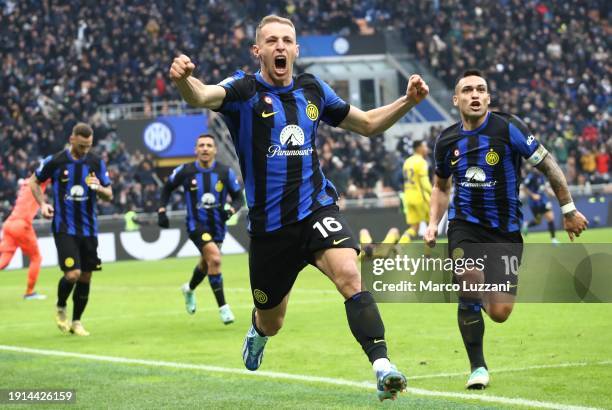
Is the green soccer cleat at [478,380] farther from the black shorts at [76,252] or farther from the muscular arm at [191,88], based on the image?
the black shorts at [76,252]

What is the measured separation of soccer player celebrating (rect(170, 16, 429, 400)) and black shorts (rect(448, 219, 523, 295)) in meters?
1.72

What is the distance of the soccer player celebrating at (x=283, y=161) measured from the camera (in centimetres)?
662

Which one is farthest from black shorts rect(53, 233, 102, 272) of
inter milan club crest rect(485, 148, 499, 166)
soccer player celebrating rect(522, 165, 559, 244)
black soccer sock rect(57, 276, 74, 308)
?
soccer player celebrating rect(522, 165, 559, 244)

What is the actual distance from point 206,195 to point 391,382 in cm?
868

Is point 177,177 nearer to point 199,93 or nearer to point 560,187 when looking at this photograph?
point 560,187

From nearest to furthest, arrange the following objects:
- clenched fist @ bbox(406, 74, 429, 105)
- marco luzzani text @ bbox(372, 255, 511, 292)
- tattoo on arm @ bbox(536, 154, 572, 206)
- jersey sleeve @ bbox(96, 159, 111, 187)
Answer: clenched fist @ bbox(406, 74, 429, 105)
tattoo on arm @ bbox(536, 154, 572, 206)
marco luzzani text @ bbox(372, 255, 511, 292)
jersey sleeve @ bbox(96, 159, 111, 187)

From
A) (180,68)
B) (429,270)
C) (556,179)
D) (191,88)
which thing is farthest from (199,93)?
(429,270)

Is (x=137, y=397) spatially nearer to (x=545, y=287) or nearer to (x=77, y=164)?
(x=77, y=164)

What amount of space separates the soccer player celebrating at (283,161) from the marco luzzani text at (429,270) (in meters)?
1.73

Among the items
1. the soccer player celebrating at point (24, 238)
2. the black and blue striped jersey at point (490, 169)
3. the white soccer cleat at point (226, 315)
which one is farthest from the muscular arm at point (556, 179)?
the soccer player celebrating at point (24, 238)

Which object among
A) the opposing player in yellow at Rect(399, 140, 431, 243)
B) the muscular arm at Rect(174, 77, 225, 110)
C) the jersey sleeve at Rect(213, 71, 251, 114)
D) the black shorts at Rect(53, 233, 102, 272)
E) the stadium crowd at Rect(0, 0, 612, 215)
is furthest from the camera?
the stadium crowd at Rect(0, 0, 612, 215)

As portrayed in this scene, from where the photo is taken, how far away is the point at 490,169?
27.8 feet

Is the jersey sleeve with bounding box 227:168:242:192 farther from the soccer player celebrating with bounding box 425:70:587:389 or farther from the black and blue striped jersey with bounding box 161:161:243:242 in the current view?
the soccer player celebrating with bounding box 425:70:587:389

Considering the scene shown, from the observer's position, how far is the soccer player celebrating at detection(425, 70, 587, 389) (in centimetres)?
834
